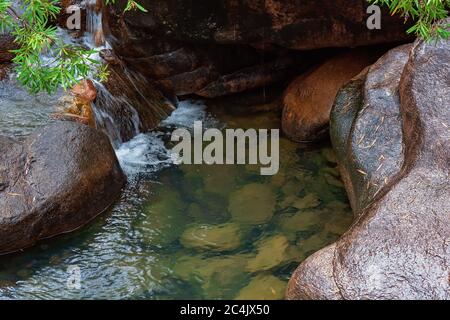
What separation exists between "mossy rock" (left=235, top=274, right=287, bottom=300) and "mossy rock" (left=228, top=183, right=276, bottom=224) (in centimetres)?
104

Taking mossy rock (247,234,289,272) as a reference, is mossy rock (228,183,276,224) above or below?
below

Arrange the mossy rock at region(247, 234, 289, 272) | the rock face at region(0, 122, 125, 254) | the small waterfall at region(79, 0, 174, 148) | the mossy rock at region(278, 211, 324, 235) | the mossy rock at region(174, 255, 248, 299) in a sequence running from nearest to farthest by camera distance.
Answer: the mossy rock at region(174, 255, 248, 299) → the mossy rock at region(247, 234, 289, 272) → the rock face at region(0, 122, 125, 254) → the mossy rock at region(278, 211, 324, 235) → the small waterfall at region(79, 0, 174, 148)

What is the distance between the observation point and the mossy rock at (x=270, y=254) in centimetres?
613

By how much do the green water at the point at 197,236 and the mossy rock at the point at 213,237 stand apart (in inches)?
0.4


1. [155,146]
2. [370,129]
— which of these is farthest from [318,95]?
[370,129]

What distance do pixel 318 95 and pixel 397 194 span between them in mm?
3583

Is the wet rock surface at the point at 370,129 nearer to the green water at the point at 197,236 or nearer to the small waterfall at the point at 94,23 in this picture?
the green water at the point at 197,236

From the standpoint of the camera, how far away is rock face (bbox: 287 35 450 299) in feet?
15.3

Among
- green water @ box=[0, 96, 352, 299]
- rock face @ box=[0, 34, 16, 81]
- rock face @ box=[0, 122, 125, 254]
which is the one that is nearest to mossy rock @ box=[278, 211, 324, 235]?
green water @ box=[0, 96, 352, 299]

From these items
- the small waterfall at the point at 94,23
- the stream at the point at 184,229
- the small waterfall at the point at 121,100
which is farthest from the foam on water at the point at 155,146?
the small waterfall at the point at 94,23

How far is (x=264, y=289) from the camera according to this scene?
5.77 metres

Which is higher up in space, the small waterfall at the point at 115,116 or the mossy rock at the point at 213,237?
→ the small waterfall at the point at 115,116

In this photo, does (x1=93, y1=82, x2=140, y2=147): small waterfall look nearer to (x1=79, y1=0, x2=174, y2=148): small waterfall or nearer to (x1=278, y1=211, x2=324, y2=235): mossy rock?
(x1=79, y1=0, x2=174, y2=148): small waterfall
